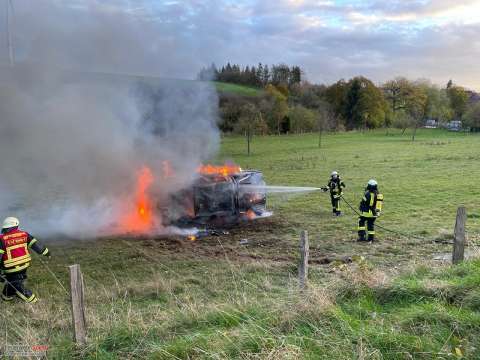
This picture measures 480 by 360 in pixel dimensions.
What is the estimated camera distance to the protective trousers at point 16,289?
7.49 m

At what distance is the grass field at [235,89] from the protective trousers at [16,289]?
37.7ft

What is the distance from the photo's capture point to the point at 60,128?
13.2 m

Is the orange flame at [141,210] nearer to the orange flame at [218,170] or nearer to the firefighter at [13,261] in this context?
the orange flame at [218,170]

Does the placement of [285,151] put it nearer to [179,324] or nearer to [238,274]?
[238,274]

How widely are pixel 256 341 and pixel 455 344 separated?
5.95ft

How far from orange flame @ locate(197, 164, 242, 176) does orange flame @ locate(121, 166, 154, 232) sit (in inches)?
71.9

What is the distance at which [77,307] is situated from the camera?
4.38m

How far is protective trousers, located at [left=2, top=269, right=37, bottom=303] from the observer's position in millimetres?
7488

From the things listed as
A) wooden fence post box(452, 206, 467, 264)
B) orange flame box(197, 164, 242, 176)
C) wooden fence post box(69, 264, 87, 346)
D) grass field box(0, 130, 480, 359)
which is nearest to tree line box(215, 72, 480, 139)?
orange flame box(197, 164, 242, 176)

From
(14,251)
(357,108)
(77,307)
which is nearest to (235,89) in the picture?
(14,251)

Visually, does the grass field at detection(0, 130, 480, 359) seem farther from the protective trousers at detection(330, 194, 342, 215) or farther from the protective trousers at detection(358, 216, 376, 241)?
the protective trousers at detection(330, 194, 342, 215)

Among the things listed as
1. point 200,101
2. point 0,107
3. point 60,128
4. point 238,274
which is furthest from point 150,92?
point 238,274

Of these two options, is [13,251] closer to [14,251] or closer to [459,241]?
[14,251]

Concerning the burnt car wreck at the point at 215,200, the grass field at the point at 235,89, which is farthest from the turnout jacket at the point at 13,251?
the grass field at the point at 235,89
